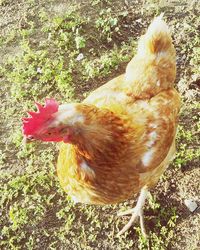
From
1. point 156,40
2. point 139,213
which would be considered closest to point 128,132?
point 156,40

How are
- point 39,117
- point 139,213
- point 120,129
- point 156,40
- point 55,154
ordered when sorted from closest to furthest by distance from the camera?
point 39,117, point 120,129, point 156,40, point 139,213, point 55,154

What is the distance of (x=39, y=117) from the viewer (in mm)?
2721

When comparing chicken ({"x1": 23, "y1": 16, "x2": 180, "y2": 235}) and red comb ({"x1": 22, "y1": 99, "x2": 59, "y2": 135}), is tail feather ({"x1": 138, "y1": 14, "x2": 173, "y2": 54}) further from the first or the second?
red comb ({"x1": 22, "y1": 99, "x2": 59, "y2": 135})

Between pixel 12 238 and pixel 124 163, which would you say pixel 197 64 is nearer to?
pixel 124 163

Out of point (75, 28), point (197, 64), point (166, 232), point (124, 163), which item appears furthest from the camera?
point (75, 28)

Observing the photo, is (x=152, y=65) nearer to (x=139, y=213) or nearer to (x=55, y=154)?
(x=139, y=213)

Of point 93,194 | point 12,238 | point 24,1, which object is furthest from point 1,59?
point 93,194

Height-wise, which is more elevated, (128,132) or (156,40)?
(156,40)

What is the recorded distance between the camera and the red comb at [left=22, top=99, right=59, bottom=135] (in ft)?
8.92

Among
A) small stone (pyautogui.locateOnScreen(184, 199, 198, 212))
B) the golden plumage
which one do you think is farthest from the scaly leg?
small stone (pyautogui.locateOnScreen(184, 199, 198, 212))

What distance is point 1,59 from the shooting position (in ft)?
16.5

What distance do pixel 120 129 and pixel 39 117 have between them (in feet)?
1.99

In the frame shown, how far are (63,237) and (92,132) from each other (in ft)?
4.86

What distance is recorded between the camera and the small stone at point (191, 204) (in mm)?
3965
